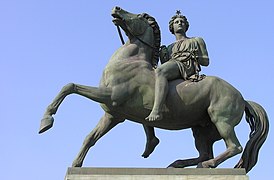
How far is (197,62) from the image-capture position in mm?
11195

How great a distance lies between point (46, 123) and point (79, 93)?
761 millimetres

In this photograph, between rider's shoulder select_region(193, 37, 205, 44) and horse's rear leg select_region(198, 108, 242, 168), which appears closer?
horse's rear leg select_region(198, 108, 242, 168)

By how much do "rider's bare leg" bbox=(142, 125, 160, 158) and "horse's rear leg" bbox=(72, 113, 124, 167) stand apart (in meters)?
0.61

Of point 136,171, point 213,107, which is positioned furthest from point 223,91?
point 136,171

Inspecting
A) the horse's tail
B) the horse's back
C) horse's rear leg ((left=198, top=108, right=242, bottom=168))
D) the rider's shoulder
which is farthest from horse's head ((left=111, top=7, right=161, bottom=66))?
the horse's tail

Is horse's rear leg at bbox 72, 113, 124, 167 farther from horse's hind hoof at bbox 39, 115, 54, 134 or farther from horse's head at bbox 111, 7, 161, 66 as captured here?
horse's head at bbox 111, 7, 161, 66

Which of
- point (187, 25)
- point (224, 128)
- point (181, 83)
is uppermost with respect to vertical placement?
point (187, 25)

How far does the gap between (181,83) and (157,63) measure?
2.47 ft

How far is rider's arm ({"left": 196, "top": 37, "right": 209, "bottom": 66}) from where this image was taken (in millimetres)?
11250

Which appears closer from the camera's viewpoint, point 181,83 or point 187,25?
point 181,83

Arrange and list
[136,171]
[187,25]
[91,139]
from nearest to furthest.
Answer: [136,171]
[91,139]
[187,25]

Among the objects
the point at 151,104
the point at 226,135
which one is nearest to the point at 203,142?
the point at 226,135

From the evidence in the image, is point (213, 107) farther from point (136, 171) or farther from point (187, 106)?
point (136, 171)

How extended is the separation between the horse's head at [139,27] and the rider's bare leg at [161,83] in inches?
22.0
